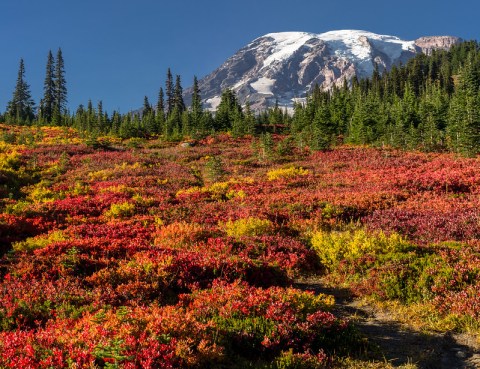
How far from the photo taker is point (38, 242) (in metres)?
11.2

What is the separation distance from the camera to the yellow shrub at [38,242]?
10914 millimetres

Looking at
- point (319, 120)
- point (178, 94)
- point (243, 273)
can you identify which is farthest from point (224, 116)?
point (243, 273)

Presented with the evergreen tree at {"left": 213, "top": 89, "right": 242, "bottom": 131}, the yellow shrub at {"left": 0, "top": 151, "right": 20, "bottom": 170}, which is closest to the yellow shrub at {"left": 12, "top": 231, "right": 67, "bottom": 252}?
the yellow shrub at {"left": 0, "top": 151, "right": 20, "bottom": 170}

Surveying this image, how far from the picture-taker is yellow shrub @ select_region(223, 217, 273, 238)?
12883mm

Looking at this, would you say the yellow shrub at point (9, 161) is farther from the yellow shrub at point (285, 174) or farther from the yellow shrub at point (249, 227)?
the yellow shrub at point (249, 227)

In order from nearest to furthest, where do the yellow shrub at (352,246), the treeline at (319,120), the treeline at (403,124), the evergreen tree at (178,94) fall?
the yellow shrub at (352,246) → the treeline at (403,124) → the treeline at (319,120) → the evergreen tree at (178,94)

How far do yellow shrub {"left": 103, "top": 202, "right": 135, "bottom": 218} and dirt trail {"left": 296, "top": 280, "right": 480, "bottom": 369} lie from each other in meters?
11.1

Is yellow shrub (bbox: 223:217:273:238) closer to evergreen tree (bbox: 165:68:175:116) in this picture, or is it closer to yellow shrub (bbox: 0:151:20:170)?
yellow shrub (bbox: 0:151:20:170)

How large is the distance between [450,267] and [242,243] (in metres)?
Answer: 5.69

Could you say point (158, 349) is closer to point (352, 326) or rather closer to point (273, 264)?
point (352, 326)

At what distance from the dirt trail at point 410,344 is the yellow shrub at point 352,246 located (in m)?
2.66

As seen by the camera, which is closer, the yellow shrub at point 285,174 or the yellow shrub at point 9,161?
the yellow shrub at point 285,174

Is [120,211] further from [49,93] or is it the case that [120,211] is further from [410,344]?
[49,93]

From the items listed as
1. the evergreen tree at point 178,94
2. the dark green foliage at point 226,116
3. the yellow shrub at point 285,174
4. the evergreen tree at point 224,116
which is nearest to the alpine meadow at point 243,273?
the yellow shrub at point 285,174
